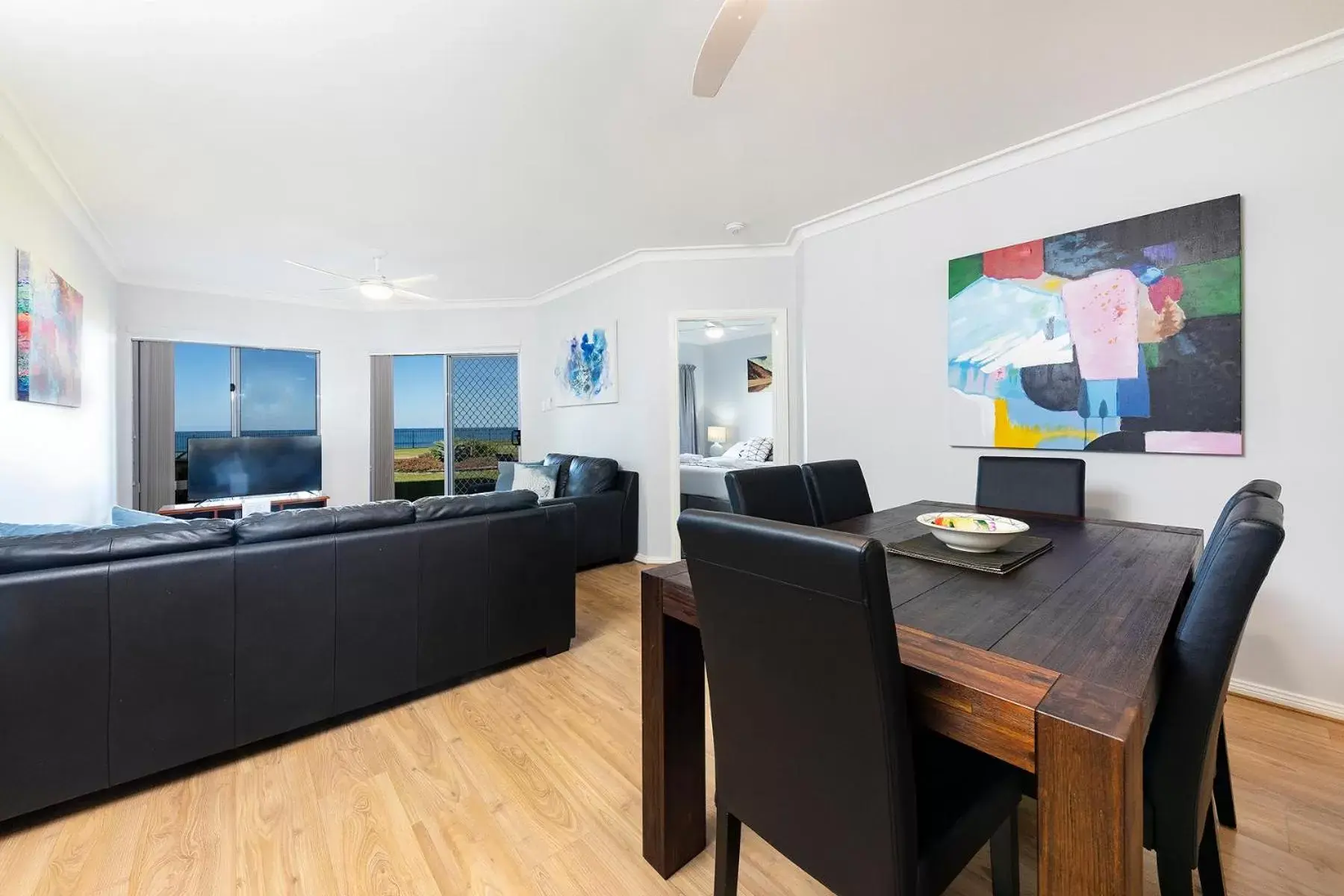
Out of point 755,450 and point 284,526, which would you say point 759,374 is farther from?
point 284,526

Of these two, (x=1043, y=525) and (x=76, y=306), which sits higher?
(x=76, y=306)

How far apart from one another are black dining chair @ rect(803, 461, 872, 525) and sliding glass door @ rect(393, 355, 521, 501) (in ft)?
14.6

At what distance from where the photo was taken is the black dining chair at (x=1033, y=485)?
7.07ft

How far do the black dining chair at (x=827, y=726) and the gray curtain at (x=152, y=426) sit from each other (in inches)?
243

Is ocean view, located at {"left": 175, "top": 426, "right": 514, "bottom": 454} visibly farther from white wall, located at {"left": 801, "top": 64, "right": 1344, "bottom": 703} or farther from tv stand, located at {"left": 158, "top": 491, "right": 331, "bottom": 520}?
white wall, located at {"left": 801, "top": 64, "right": 1344, "bottom": 703}

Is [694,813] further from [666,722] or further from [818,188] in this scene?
[818,188]

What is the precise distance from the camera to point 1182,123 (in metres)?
2.26

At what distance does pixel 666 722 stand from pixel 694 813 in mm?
317

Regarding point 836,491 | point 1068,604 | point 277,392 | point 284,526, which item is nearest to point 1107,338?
point 836,491

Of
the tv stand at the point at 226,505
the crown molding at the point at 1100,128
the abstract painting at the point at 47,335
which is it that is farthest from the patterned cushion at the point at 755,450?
the abstract painting at the point at 47,335

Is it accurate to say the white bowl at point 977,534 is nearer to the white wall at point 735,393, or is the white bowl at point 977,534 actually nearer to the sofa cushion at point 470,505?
the sofa cushion at point 470,505

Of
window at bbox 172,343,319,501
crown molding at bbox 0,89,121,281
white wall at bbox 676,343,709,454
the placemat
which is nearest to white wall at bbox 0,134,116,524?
crown molding at bbox 0,89,121,281

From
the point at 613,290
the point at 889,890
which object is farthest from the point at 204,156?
the point at 889,890

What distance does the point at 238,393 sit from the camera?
5297mm
